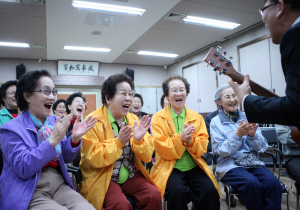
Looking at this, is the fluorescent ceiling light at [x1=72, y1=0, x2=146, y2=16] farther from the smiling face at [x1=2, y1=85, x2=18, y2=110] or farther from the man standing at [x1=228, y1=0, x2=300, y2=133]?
the man standing at [x1=228, y1=0, x2=300, y2=133]

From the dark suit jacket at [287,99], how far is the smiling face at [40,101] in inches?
52.3

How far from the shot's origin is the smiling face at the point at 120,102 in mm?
1886

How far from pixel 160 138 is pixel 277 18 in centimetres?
131

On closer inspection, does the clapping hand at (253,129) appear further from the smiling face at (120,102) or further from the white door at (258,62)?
the white door at (258,62)

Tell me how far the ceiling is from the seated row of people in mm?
2320

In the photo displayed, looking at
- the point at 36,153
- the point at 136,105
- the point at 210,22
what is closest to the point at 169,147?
the point at 36,153

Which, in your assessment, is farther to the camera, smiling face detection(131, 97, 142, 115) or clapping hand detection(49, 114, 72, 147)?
smiling face detection(131, 97, 142, 115)

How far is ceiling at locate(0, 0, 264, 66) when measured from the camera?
3811 mm

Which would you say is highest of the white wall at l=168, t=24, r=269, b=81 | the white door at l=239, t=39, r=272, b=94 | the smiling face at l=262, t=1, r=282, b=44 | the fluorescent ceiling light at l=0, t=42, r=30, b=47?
the fluorescent ceiling light at l=0, t=42, r=30, b=47

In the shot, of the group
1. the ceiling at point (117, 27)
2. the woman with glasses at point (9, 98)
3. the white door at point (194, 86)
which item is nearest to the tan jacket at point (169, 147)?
the woman with glasses at point (9, 98)

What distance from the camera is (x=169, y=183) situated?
182 cm

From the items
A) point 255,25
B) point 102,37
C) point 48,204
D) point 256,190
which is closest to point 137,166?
point 48,204

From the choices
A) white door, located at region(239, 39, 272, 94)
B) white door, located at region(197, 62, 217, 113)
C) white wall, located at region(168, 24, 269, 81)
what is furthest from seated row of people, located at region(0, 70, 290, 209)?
white door, located at region(197, 62, 217, 113)

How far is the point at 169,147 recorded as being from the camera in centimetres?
190
